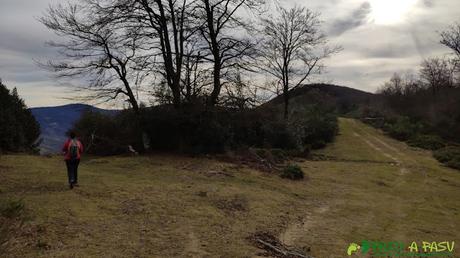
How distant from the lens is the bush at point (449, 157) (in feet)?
94.5

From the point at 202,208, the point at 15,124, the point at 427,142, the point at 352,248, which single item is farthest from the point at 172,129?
the point at 427,142

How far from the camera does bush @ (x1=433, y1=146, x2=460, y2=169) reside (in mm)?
28812

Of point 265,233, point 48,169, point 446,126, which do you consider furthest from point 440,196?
point 446,126

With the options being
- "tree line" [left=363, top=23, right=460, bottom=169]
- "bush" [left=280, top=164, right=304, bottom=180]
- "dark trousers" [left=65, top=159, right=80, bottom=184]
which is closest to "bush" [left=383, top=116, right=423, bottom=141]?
"tree line" [left=363, top=23, right=460, bottom=169]

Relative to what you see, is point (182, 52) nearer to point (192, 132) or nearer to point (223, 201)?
point (192, 132)

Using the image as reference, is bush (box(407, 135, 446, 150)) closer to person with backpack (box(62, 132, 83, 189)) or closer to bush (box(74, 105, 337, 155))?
bush (box(74, 105, 337, 155))

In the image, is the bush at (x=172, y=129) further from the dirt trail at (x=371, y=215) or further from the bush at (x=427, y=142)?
the bush at (x=427, y=142)

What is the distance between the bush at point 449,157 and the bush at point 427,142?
3185 millimetres

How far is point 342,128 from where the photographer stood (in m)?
48.0

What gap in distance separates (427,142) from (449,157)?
703 centimetres

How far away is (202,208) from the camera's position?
1254 centimetres

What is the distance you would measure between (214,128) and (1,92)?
1163cm

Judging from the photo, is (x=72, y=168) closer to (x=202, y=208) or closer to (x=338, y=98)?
(x=202, y=208)

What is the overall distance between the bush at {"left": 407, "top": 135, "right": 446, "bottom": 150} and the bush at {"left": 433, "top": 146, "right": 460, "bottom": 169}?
3.18 meters
